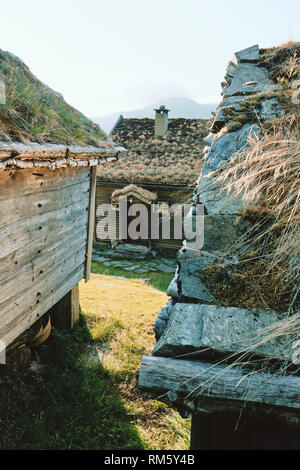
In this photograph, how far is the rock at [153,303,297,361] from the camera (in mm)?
1404

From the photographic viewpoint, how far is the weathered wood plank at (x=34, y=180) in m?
2.74

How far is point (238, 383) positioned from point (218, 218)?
40.9 inches

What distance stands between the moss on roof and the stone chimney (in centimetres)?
1058

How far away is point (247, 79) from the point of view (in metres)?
3.50

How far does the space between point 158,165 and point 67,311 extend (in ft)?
30.1

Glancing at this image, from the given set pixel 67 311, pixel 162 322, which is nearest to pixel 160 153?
pixel 67 311

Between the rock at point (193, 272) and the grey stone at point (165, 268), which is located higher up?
the rock at point (193, 272)

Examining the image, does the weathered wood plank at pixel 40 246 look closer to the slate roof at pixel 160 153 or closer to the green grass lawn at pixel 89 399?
the green grass lawn at pixel 89 399

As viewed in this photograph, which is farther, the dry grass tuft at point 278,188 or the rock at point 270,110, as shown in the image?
the rock at point 270,110

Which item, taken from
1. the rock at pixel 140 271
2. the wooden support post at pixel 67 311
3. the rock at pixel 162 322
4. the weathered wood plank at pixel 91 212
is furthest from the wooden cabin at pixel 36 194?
the rock at pixel 140 271

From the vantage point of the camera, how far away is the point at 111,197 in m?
13.3

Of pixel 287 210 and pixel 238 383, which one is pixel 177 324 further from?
pixel 287 210

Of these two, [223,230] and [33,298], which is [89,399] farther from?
[223,230]
